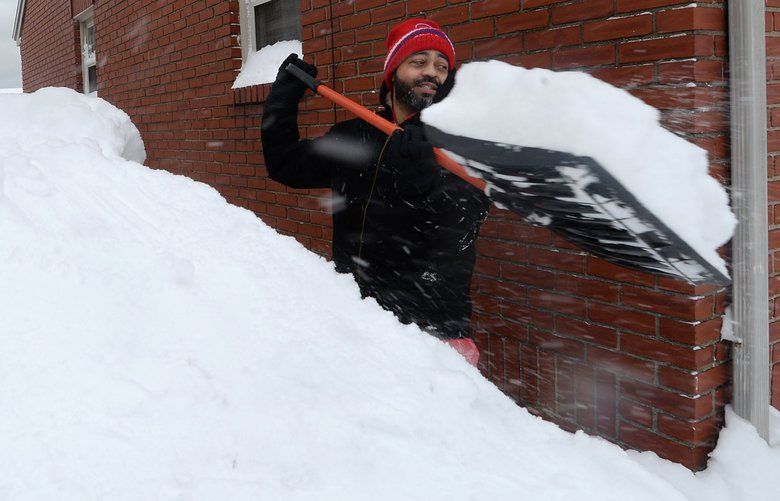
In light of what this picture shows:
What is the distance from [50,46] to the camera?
1111cm

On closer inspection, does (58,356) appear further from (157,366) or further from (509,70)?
(509,70)

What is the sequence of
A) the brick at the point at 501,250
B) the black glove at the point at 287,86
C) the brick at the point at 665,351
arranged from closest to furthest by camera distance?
the brick at the point at 665,351
the brick at the point at 501,250
the black glove at the point at 287,86

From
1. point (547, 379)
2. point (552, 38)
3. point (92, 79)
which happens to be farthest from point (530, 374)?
point (92, 79)

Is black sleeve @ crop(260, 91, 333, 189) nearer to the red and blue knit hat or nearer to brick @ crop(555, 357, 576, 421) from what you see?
the red and blue knit hat

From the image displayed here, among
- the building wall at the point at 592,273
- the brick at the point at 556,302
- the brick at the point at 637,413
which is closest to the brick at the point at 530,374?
the building wall at the point at 592,273

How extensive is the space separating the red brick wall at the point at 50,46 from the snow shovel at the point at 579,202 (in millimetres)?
8980

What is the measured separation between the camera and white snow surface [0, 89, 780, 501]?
1059 mm

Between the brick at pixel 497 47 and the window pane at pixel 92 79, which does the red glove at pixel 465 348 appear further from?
the window pane at pixel 92 79

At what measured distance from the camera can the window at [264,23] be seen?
4.98 metres

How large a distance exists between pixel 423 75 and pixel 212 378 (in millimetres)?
1936

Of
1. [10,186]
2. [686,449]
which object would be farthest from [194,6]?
[686,449]

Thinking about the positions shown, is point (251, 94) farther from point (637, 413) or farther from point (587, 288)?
point (637, 413)

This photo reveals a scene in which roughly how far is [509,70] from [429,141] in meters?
0.39

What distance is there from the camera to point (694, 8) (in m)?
2.20
